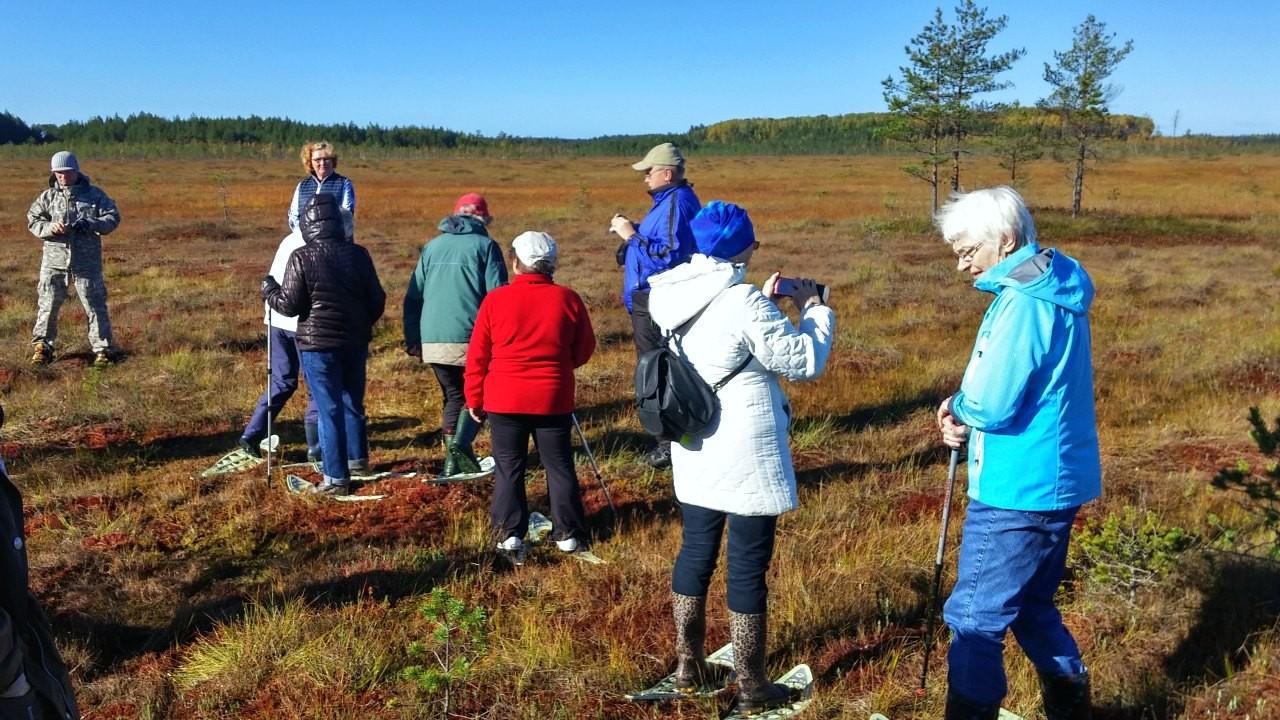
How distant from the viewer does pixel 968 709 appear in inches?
105

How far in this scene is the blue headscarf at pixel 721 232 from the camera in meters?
3.05

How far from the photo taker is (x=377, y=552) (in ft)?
15.2

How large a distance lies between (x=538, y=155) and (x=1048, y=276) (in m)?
119

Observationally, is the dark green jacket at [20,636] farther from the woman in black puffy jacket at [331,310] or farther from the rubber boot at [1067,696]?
the woman in black puffy jacket at [331,310]

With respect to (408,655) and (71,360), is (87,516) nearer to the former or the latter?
(408,655)

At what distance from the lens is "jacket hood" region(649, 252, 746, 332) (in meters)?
2.96

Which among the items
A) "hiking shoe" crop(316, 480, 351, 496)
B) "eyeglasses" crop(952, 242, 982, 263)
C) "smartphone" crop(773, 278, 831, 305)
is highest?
"eyeglasses" crop(952, 242, 982, 263)

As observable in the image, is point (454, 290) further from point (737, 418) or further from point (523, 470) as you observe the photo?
point (737, 418)

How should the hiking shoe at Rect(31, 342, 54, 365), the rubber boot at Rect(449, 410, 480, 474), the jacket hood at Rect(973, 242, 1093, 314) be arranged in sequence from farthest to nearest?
the hiking shoe at Rect(31, 342, 54, 365)
the rubber boot at Rect(449, 410, 480, 474)
the jacket hood at Rect(973, 242, 1093, 314)

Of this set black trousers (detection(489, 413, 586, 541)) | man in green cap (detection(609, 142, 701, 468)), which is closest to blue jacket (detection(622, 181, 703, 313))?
man in green cap (detection(609, 142, 701, 468))

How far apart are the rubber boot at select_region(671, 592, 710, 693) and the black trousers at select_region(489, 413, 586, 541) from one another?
1.37 m

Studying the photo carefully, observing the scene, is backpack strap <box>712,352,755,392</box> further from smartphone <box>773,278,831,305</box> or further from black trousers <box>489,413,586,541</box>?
black trousers <box>489,413,586,541</box>

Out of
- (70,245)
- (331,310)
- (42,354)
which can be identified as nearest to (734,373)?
(331,310)

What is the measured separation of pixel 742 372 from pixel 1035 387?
0.88 m
